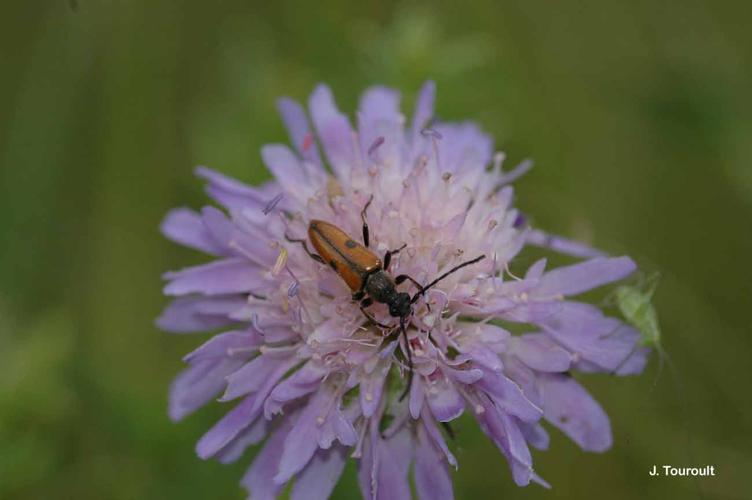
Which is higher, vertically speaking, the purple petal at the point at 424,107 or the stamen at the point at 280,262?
the purple petal at the point at 424,107

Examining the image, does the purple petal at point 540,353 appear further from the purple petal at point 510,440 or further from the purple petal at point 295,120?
the purple petal at point 295,120

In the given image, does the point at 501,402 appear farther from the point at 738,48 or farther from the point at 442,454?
the point at 738,48

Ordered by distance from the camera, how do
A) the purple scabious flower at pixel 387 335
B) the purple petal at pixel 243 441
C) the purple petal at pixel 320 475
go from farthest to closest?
the purple petal at pixel 243 441
the purple petal at pixel 320 475
the purple scabious flower at pixel 387 335

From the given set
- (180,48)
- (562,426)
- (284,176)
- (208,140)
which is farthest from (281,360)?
(180,48)
